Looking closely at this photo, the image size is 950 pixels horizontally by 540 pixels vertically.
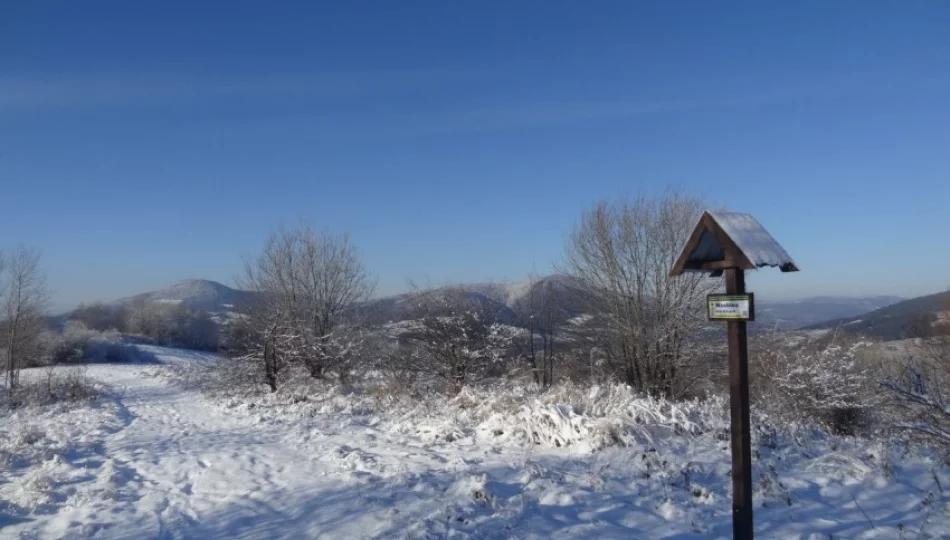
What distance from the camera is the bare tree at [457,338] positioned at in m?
15.3

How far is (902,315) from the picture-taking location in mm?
21234

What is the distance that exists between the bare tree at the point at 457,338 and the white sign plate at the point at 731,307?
10.7 m

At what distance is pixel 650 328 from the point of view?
1548 centimetres

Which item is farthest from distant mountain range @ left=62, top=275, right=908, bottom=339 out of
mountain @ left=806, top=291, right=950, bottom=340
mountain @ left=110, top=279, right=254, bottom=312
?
mountain @ left=110, top=279, right=254, bottom=312

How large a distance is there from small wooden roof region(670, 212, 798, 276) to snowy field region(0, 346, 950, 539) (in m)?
2.68

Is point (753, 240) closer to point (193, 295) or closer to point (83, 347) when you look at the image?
point (83, 347)

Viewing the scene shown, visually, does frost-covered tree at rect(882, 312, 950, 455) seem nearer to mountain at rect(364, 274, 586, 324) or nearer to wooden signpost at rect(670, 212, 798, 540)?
wooden signpost at rect(670, 212, 798, 540)

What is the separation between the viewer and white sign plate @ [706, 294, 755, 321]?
14.9 feet

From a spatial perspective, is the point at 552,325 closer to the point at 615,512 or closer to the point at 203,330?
the point at 615,512

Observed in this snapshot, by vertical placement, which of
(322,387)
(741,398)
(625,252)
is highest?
(625,252)

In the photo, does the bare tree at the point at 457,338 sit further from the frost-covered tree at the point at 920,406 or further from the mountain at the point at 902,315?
the frost-covered tree at the point at 920,406

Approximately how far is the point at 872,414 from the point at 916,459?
4.54m

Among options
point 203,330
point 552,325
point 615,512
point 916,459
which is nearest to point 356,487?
point 615,512

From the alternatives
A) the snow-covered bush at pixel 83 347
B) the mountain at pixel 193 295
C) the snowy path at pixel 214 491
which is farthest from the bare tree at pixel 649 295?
the mountain at pixel 193 295
